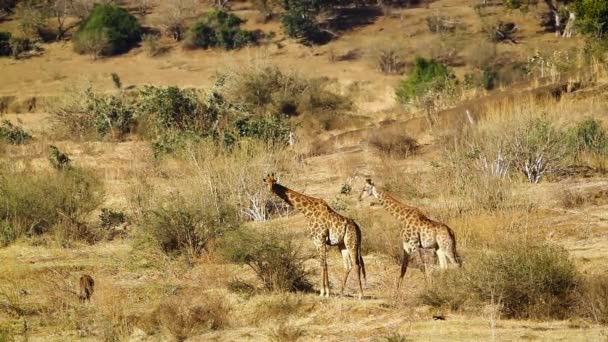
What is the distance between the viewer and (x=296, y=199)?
13.7 metres

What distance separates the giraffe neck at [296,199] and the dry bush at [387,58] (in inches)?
1383

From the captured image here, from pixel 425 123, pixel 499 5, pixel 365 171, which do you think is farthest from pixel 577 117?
pixel 499 5

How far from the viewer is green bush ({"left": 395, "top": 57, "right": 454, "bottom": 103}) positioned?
35375 millimetres

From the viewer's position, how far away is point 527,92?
29.9m

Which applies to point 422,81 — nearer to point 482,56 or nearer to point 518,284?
point 482,56

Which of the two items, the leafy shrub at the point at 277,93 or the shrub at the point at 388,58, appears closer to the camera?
the leafy shrub at the point at 277,93

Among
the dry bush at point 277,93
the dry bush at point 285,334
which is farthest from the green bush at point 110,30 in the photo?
the dry bush at point 285,334

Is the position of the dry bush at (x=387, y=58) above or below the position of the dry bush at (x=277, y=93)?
below

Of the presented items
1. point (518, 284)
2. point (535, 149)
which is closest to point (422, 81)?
point (535, 149)

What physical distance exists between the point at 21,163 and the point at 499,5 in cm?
4080

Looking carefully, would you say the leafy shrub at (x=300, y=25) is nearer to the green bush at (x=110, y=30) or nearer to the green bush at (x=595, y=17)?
the green bush at (x=110, y=30)

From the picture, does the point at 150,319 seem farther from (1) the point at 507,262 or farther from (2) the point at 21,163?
(2) the point at 21,163

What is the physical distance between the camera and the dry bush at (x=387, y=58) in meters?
48.8

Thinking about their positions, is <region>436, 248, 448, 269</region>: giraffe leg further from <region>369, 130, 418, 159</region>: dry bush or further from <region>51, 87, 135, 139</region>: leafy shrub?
<region>51, 87, 135, 139</region>: leafy shrub
